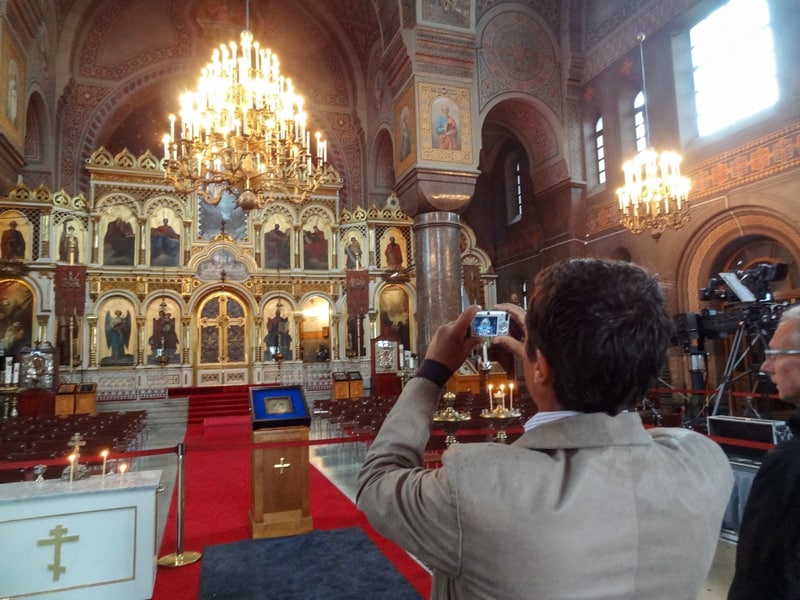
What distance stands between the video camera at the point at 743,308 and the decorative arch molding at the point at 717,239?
3.91m

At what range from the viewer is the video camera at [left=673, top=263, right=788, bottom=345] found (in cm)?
572

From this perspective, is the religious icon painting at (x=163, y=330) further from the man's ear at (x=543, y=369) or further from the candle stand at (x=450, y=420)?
the man's ear at (x=543, y=369)

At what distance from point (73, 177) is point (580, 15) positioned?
605 inches

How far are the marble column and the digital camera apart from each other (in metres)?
9.89

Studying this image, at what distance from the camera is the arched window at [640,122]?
12.7 m

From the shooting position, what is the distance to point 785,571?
1.39m

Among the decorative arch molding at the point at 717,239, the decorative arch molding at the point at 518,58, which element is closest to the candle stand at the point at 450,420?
the decorative arch molding at the point at 717,239

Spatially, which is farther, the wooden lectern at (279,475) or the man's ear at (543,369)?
the wooden lectern at (279,475)

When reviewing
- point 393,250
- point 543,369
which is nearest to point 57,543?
point 543,369

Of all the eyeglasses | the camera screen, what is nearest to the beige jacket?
the camera screen

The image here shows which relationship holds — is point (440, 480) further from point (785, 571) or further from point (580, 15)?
point (580, 15)

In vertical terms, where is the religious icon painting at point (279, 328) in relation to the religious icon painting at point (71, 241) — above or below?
below

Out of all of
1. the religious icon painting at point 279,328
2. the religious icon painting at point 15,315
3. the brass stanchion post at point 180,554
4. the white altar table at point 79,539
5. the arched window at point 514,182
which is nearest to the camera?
the white altar table at point 79,539

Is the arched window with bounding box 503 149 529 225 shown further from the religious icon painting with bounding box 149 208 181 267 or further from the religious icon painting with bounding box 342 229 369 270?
the religious icon painting with bounding box 149 208 181 267
